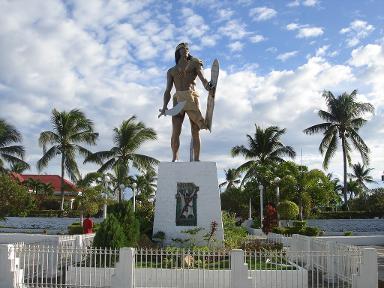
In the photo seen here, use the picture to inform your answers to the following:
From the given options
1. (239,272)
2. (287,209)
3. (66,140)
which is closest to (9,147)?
(66,140)

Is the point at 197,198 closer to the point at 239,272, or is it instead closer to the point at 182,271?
the point at 182,271

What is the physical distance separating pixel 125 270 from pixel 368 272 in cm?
462

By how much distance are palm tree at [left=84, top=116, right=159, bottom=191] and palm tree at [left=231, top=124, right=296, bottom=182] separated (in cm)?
910

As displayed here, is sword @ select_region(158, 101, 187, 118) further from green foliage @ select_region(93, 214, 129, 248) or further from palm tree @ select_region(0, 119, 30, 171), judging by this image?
palm tree @ select_region(0, 119, 30, 171)

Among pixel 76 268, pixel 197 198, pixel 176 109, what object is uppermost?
pixel 176 109

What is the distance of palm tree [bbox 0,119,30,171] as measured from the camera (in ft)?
106

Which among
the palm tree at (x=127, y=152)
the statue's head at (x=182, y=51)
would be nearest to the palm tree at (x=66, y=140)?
the palm tree at (x=127, y=152)

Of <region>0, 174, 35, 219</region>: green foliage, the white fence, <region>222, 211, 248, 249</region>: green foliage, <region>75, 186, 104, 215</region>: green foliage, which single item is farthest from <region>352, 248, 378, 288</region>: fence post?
<region>0, 174, 35, 219</region>: green foliage

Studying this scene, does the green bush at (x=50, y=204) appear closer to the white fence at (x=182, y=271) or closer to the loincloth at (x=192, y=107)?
the loincloth at (x=192, y=107)

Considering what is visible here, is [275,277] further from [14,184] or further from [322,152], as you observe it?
[322,152]

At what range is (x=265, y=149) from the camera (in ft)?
127

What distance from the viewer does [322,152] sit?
35.9 metres

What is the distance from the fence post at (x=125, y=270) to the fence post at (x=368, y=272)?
14.0 feet

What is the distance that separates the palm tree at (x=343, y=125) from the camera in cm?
3516
